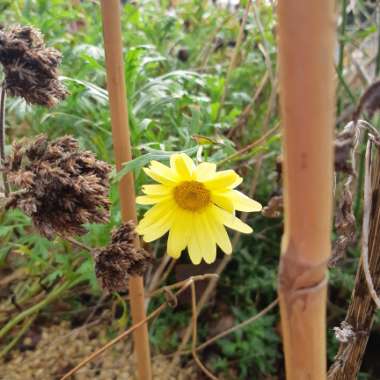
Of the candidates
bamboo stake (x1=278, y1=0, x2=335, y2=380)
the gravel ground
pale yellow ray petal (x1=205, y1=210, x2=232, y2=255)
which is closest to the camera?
bamboo stake (x1=278, y1=0, x2=335, y2=380)

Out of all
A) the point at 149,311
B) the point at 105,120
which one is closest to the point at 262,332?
the point at 149,311

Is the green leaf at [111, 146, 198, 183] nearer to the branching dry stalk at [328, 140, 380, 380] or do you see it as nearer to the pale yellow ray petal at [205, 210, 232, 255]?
the pale yellow ray petal at [205, 210, 232, 255]

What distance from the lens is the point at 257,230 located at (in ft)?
3.80

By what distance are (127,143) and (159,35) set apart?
685 mm

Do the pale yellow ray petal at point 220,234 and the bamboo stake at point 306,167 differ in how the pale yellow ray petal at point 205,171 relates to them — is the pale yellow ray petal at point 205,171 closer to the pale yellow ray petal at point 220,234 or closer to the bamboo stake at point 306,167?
the pale yellow ray petal at point 220,234

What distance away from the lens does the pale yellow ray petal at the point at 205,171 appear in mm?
521

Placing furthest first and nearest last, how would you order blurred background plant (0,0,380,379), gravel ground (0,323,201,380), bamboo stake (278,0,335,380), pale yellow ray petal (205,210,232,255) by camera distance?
gravel ground (0,323,201,380) → blurred background plant (0,0,380,379) → pale yellow ray petal (205,210,232,255) → bamboo stake (278,0,335,380)

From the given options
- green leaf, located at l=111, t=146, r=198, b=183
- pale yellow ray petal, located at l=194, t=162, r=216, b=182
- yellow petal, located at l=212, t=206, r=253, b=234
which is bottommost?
yellow petal, located at l=212, t=206, r=253, b=234

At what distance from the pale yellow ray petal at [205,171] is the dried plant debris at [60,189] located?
0.10 m

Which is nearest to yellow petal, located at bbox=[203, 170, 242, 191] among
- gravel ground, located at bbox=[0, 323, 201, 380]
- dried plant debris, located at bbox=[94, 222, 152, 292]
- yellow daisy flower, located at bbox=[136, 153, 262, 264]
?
yellow daisy flower, located at bbox=[136, 153, 262, 264]

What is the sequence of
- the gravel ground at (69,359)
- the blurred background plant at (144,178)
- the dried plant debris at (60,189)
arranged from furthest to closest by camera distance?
the gravel ground at (69,359) → the blurred background plant at (144,178) → the dried plant debris at (60,189)

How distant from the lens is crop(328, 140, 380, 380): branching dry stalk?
1.60 ft

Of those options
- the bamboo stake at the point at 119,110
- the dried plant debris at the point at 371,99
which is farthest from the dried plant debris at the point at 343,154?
the bamboo stake at the point at 119,110

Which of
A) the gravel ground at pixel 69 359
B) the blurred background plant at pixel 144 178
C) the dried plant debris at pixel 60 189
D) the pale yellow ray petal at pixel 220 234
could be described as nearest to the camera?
the dried plant debris at pixel 60 189
